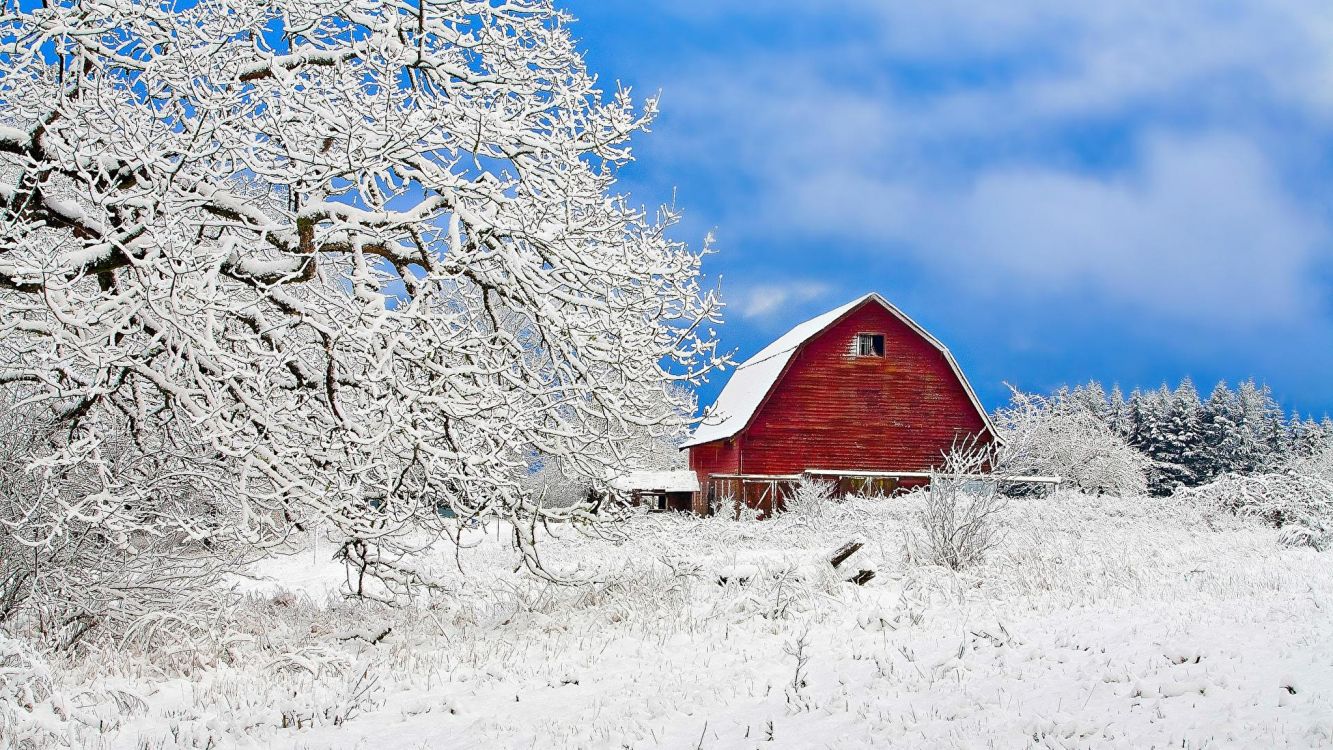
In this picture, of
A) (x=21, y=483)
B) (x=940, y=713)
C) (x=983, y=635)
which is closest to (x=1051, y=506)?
(x=983, y=635)

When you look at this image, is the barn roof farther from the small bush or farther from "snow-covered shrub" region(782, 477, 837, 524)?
the small bush

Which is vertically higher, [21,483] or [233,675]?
[21,483]

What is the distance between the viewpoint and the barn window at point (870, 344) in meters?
28.1

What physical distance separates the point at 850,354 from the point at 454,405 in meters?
22.6

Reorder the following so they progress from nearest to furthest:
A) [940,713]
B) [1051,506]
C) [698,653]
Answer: [940,713], [698,653], [1051,506]

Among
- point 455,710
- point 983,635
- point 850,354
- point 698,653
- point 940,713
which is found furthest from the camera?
point 850,354

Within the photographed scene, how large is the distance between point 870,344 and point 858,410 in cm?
206

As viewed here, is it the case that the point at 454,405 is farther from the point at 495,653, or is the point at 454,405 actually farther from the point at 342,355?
the point at 495,653

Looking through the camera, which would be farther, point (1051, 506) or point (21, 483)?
point (1051, 506)

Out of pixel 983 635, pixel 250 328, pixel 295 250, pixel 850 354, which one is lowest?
pixel 983 635

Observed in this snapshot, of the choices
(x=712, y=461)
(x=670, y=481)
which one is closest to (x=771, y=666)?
(x=712, y=461)

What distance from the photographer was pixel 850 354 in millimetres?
27953

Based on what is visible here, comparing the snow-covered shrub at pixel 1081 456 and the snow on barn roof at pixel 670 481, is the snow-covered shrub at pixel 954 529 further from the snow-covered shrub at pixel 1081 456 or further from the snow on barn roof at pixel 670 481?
the snow-covered shrub at pixel 1081 456

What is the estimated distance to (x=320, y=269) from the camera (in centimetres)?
684
